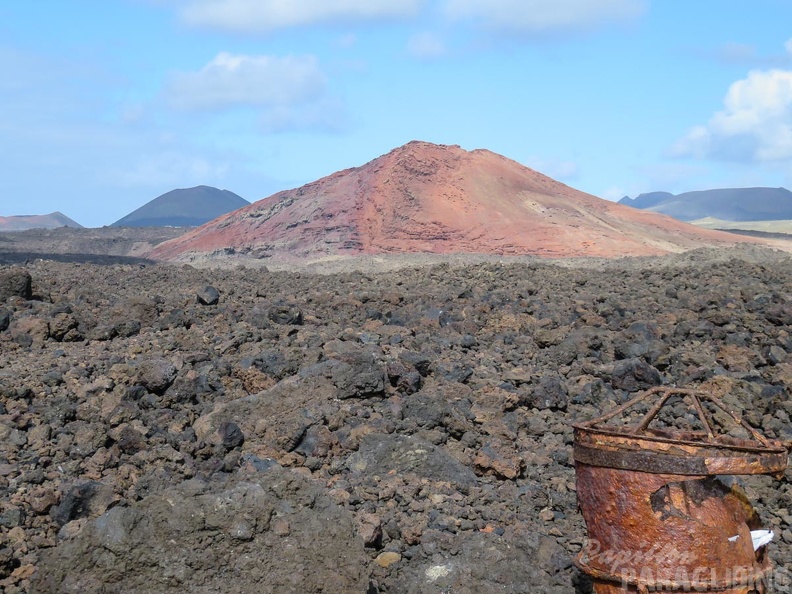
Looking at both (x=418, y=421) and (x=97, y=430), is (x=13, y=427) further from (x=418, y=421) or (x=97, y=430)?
(x=418, y=421)

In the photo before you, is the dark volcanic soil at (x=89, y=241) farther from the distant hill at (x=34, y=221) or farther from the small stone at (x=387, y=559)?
the small stone at (x=387, y=559)

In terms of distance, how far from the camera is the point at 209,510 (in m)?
3.92

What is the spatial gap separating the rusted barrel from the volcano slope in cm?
2103

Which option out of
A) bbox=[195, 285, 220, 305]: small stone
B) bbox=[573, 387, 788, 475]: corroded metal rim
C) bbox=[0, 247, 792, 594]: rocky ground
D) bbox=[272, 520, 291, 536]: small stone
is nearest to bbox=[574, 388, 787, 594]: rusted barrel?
bbox=[573, 387, 788, 475]: corroded metal rim

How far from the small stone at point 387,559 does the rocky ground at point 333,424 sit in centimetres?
2

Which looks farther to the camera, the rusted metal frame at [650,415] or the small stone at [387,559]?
the small stone at [387,559]

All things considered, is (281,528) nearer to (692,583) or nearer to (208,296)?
(692,583)

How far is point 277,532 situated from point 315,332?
471cm

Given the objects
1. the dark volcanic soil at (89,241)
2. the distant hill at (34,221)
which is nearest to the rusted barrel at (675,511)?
the dark volcanic soil at (89,241)

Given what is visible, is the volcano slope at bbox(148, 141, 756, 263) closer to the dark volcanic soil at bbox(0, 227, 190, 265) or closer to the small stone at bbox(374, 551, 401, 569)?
the dark volcanic soil at bbox(0, 227, 190, 265)

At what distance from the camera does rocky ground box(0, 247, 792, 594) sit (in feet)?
12.8

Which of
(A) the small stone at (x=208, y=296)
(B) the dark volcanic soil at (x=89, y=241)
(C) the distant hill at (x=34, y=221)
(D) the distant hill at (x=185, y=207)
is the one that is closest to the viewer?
(A) the small stone at (x=208, y=296)

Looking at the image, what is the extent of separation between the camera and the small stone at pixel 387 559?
454 cm

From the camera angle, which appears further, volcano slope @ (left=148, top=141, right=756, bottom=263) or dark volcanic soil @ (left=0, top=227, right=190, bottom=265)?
dark volcanic soil @ (left=0, top=227, right=190, bottom=265)
